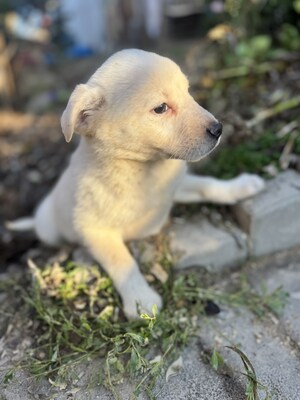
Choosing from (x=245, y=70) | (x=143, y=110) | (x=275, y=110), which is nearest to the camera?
(x=143, y=110)

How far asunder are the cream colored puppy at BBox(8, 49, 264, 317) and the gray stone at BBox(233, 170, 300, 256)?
83 millimetres

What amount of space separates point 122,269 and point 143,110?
0.85m

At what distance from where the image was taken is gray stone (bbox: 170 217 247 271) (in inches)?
107

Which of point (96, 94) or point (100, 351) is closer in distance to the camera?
point (96, 94)

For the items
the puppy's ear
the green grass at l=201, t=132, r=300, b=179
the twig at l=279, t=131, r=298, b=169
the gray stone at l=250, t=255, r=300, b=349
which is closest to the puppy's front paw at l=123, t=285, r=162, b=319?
the gray stone at l=250, t=255, r=300, b=349

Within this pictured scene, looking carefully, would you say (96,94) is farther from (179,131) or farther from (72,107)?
(179,131)

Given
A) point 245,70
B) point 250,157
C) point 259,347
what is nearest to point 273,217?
point 250,157

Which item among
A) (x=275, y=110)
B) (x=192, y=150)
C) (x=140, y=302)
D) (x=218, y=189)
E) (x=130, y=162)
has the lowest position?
(x=140, y=302)

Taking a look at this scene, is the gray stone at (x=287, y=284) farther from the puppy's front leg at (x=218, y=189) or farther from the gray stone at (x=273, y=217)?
the puppy's front leg at (x=218, y=189)

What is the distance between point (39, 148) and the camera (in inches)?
181

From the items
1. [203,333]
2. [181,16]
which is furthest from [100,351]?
[181,16]

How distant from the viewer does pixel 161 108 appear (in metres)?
2.07

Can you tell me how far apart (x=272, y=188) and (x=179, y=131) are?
964 millimetres

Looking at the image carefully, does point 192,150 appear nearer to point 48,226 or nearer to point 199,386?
point 199,386
